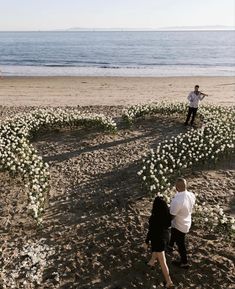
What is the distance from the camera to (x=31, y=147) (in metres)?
15.9

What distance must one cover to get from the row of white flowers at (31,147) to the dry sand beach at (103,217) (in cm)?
36

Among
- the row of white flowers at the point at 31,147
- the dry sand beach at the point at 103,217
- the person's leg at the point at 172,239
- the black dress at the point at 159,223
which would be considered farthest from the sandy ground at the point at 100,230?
the black dress at the point at 159,223

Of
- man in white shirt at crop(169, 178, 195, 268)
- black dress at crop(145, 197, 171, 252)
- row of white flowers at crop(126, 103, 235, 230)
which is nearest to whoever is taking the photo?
black dress at crop(145, 197, 171, 252)

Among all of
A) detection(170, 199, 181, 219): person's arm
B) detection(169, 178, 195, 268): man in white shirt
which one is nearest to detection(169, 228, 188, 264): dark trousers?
detection(169, 178, 195, 268): man in white shirt

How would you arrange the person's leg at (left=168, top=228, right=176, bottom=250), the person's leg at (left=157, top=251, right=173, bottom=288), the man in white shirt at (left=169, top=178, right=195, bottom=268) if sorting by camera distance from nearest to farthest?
the person's leg at (left=157, top=251, right=173, bottom=288) → the man in white shirt at (left=169, top=178, right=195, bottom=268) → the person's leg at (left=168, top=228, right=176, bottom=250)

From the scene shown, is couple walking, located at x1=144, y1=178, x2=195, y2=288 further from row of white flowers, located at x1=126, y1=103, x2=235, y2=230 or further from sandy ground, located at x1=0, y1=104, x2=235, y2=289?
row of white flowers, located at x1=126, y1=103, x2=235, y2=230

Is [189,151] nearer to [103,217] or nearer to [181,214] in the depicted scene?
[103,217]

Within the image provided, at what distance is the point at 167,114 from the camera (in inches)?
789

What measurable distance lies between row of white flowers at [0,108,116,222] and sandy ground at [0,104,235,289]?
14.9 inches

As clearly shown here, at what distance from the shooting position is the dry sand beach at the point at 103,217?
28.0ft

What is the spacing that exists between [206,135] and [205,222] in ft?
20.6

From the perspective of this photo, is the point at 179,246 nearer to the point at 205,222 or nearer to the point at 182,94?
the point at 205,222

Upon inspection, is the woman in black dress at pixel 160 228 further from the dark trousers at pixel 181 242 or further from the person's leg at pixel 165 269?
the dark trousers at pixel 181 242

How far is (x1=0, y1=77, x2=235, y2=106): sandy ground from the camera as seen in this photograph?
28.1 meters
